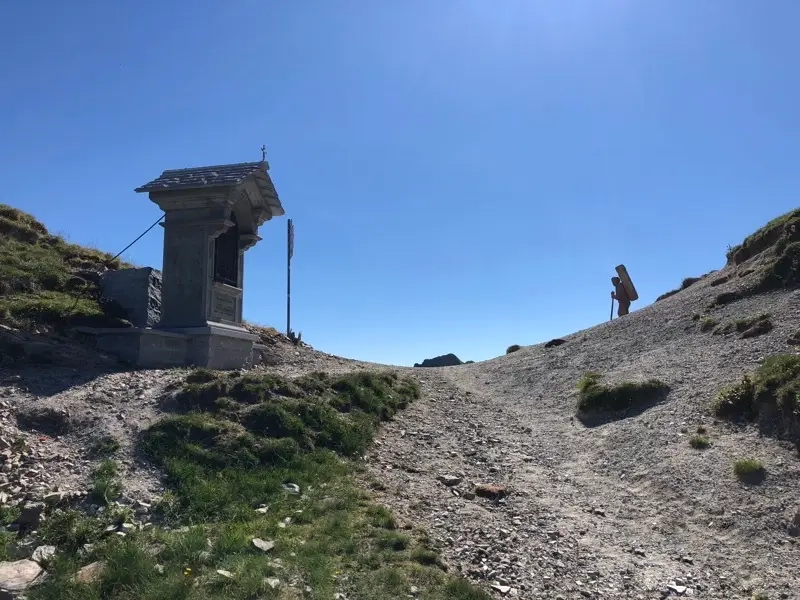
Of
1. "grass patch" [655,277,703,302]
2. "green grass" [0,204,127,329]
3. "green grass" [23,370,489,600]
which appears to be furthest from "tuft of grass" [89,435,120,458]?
"grass patch" [655,277,703,302]

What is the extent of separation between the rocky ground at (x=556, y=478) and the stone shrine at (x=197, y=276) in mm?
1621

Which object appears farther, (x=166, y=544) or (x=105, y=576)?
(x=166, y=544)

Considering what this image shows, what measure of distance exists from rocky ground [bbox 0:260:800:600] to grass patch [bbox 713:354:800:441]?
1.06ft

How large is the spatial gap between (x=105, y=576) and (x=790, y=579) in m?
7.24

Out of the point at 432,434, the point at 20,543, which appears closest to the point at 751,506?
the point at 432,434

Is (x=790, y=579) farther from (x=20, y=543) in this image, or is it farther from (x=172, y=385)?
(x=172, y=385)

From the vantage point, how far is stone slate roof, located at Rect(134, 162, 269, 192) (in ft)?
50.8

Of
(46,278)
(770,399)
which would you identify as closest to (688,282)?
(770,399)

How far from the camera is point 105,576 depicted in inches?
255

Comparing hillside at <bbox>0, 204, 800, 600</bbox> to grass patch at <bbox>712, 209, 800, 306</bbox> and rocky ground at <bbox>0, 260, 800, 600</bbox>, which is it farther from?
grass patch at <bbox>712, 209, 800, 306</bbox>

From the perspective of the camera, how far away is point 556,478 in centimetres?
1084

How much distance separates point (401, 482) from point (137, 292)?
31.6 ft

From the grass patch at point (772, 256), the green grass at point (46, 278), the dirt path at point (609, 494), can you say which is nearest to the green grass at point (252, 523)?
the dirt path at point (609, 494)

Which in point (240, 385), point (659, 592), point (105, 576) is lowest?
point (659, 592)
